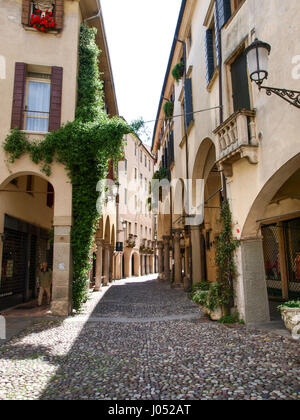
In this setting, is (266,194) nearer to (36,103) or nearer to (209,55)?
(209,55)

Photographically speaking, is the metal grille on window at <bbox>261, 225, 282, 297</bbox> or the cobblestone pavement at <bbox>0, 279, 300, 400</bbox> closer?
the cobblestone pavement at <bbox>0, 279, 300, 400</bbox>

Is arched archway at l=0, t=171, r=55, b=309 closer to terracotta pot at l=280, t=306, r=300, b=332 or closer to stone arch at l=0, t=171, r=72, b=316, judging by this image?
stone arch at l=0, t=171, r=72, b=316

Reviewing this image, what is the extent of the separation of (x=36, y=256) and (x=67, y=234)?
4.69m

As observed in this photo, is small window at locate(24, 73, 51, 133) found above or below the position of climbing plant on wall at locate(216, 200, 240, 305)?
above

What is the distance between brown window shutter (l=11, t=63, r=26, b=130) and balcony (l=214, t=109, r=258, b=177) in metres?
6.34

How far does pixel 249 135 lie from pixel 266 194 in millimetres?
1418

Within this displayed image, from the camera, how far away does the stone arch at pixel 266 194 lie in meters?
5.84

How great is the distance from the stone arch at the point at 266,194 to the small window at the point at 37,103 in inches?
276

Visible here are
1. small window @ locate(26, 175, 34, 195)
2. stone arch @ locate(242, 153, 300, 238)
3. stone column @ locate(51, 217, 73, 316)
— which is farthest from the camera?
small window @ locate(26, 175, 34, 195)

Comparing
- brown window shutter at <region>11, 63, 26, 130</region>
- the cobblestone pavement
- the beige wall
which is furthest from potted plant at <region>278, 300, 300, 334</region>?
the beige wall

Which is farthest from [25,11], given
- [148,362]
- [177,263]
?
[177,263]

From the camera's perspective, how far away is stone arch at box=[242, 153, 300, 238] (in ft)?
19.1
